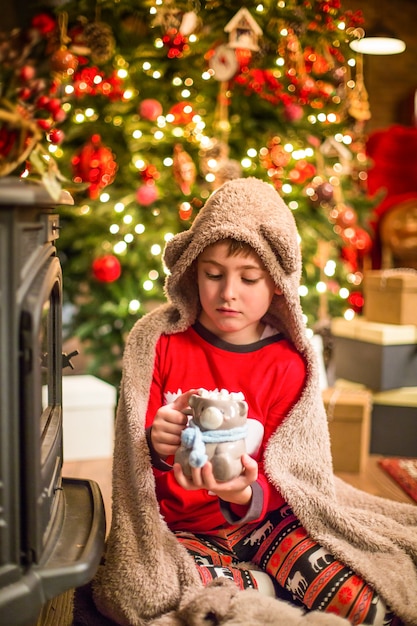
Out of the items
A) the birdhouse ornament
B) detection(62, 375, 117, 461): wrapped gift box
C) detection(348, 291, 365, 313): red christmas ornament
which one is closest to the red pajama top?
detection(62, 375, 117, 461): wrapped gift box

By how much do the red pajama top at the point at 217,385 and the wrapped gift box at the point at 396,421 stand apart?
1221 millimetres

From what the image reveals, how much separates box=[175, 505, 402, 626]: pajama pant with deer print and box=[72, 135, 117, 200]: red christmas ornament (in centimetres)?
145

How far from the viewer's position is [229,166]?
264cm

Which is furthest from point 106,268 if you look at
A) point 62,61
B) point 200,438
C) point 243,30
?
point 200,438

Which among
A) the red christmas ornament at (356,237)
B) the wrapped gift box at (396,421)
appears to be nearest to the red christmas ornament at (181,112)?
the red christmas ornament at (356,237)

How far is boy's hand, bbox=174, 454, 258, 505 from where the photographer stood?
48.1 inches

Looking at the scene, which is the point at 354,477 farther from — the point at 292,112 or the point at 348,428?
the point at 292,112

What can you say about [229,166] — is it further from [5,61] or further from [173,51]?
[5,61]

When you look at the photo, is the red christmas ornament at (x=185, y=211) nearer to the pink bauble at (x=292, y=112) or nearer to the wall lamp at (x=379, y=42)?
the pink bauble at (x=292, y=112)

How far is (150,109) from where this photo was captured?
8.70ft

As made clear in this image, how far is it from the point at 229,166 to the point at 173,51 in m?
0.45

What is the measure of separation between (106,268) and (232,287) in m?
1.30

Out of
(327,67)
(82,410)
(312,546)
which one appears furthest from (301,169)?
(312,546)

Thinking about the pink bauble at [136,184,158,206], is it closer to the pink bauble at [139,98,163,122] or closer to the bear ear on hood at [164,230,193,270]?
the pink bauble at [139,98,163,122]
